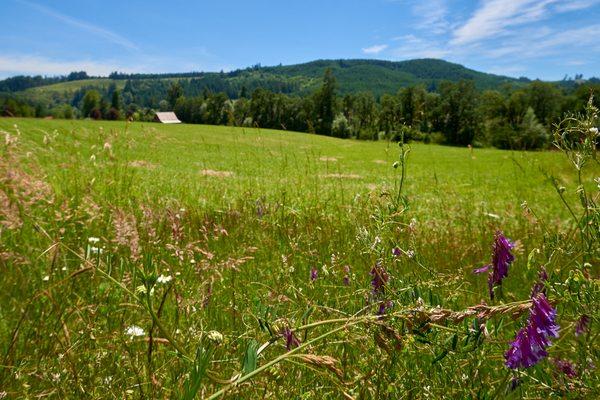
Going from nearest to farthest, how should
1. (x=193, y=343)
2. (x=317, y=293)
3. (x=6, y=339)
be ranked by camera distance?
(x=193, y=343) → (x=6, y=339) → (x=317, y=293)

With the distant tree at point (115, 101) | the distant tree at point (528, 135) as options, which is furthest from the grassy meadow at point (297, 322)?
the distant tree at point (115, 101)

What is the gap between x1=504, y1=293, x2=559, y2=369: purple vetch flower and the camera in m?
0.88

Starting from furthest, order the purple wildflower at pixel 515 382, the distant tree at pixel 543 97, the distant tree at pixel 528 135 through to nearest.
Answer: the distant tree at pixel 543 97 → the distant tree at pixel 528 135 → the purple wildflower at pixel 515 382

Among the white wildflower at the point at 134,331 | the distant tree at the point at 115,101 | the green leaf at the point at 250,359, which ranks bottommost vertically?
the white wildflower at the point at 134,331

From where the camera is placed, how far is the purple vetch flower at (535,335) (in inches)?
34.7

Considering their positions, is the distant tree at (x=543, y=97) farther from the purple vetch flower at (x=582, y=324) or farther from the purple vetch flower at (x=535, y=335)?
the purple vetch flower at (x=535, y=335)

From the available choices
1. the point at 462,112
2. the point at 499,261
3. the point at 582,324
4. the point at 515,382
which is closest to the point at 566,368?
the point at 582,324

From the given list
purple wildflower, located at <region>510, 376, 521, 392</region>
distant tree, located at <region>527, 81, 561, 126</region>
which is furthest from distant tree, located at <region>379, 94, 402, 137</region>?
distant tree, located at <region>527, 81, 561, 126</region>

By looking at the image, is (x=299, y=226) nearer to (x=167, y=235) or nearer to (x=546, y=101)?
(x=167, y=235)

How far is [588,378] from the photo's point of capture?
1360 millimetres

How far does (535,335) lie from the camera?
894mm

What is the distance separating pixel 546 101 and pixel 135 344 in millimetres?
111338

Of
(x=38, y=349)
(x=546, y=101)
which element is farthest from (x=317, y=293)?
(x=546, y=101)

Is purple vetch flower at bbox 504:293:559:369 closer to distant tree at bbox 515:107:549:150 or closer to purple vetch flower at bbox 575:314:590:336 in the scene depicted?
purple vetch flower at bbox 575:314:590:336
